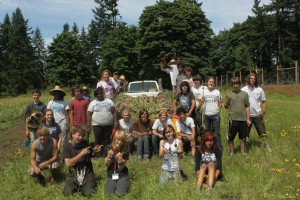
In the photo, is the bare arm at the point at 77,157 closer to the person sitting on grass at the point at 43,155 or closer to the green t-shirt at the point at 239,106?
the person sitting on grass at the point at 43,155

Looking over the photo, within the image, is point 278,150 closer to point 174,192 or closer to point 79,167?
point 174,192

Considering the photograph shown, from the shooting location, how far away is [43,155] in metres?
7.26

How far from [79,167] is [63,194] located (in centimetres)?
60

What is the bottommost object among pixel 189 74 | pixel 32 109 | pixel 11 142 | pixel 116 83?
pixel 11 142

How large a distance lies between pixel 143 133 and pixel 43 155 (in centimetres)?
249

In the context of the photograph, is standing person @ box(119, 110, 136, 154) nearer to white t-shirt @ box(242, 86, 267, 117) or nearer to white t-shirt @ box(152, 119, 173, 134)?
white t-shirt @ box(152, 119, 173, 134)

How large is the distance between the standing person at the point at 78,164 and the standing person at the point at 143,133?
1.82 m

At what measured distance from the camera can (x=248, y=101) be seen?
26.8ft

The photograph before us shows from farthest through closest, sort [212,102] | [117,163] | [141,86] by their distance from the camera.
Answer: [141,86] < [212,102] < [117,163]

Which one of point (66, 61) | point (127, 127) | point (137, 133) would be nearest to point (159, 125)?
point (137, 133)

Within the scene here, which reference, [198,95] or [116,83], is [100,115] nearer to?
[198,95]

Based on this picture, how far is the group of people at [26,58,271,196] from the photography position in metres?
6.64

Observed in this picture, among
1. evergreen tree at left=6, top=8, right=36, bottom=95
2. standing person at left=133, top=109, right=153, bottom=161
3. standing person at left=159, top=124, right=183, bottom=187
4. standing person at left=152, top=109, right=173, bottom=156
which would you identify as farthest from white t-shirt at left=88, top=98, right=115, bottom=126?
evergreen tree at left=6, top=8, right=36, bottom=95

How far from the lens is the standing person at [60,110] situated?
28.1ft
